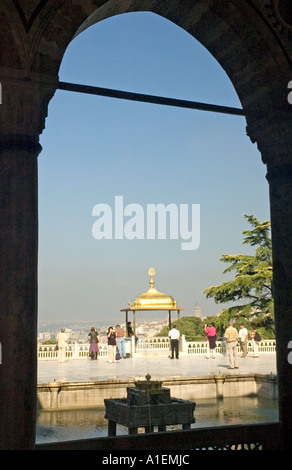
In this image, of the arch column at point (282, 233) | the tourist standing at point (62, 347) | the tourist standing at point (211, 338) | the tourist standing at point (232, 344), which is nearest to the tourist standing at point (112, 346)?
the tourist standing at point (62, 347)

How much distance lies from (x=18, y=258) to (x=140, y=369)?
10.3 metres

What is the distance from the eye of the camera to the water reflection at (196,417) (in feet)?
30.2

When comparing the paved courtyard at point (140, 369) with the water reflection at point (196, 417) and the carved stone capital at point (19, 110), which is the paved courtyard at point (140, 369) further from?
the carved stone capital at point (19, 110)

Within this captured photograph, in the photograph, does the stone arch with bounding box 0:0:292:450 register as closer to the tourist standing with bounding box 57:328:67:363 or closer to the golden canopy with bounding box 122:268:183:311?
the tourist standing with bounding box 57:328:67:363

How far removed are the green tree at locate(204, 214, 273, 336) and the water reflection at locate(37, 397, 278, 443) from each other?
12769 millimetres

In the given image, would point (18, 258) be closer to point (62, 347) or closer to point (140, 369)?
point (140, 369)

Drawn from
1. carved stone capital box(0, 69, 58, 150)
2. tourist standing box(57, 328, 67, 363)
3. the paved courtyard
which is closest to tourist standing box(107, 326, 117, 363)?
the paved courtyard

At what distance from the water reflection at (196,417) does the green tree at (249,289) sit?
12.8 metres

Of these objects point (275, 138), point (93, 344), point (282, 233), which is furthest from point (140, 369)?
point (275, 138)

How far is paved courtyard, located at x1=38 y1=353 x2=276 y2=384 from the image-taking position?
12.0m

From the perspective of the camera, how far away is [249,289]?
25078 millimetres

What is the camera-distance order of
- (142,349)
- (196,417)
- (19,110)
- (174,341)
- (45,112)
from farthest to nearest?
(142,349) < (174,341) < (196,417) < (45,112) < (19,110)

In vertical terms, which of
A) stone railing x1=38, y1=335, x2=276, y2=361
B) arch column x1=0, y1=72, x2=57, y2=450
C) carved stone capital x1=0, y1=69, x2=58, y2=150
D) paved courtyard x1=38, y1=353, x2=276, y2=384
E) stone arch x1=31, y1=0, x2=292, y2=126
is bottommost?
paved courtyard x1=38, y1=353, x2=276, y2=384

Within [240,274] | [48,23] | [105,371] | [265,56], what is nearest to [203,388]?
[105,371]
